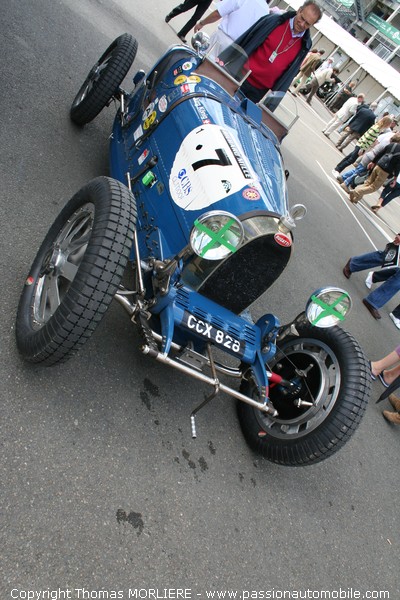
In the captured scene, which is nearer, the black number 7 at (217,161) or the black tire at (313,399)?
the black tire at (313,399)

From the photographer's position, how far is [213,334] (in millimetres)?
2486

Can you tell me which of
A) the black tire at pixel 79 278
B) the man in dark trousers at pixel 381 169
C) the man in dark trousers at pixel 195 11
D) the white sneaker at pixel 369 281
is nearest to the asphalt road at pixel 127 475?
the black tire at pixel 79 278

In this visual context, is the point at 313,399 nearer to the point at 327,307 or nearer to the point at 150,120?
the point at 327,307

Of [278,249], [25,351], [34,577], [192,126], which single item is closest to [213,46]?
[192,126]

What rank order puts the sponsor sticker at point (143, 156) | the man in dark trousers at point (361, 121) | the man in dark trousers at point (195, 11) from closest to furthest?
the sponsor sticker at point (143, 156), the man in dark trousers at point (195, 11), the man in dark trousers at point (361, 121)

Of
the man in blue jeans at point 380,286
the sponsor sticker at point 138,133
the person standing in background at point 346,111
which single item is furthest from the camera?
the person standing in background at point 346,111

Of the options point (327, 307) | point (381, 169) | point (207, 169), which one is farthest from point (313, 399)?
point (381, 169)

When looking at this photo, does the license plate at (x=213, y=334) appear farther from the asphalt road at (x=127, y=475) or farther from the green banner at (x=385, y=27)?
the green banner at (x=385, y=27)

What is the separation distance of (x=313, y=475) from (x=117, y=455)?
1.62 metres

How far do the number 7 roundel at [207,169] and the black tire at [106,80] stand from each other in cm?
136

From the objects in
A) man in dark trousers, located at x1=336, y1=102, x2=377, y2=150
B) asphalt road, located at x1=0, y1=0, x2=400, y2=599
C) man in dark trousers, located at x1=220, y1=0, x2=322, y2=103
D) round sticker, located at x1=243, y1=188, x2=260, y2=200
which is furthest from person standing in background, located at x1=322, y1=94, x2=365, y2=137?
round sticker, located at x1=243, y1=188, x2=260, y2=200

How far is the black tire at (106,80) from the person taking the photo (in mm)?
3850

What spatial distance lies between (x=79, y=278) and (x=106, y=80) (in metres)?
2.64

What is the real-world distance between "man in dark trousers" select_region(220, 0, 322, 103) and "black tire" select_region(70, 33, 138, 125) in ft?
3.62
